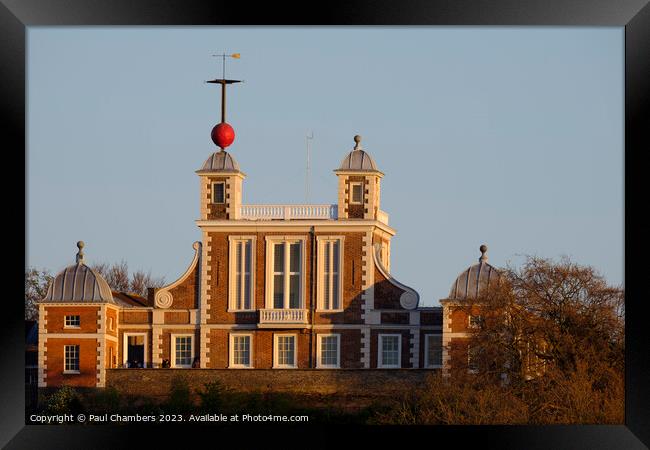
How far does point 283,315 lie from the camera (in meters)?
53.3

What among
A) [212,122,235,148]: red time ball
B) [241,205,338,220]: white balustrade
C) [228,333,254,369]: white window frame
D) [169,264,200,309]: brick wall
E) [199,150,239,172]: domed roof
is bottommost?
[228,333,254,369]: white window frame

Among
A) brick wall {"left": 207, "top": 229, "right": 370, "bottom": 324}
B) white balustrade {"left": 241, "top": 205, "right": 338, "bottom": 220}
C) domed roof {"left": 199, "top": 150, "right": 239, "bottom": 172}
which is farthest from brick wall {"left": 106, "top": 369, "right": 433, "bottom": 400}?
domed roof {"left": 199, "top": 150, "right": 239, "bottom": 172}

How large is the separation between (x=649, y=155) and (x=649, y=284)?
903mm

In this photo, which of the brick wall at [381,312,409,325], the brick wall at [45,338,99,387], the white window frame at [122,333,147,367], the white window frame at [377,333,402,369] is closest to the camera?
the brick wall at [45,338,99,387]

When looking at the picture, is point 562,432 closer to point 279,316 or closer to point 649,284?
point 649,284

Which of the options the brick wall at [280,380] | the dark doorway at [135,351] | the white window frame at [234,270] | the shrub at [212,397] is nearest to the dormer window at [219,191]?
the white window frame at [234,270]

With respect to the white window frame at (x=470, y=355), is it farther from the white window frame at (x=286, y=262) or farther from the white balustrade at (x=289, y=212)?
the white balustrade at (x=289, y=212)

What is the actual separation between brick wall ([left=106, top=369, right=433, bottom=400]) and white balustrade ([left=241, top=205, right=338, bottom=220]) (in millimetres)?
5269

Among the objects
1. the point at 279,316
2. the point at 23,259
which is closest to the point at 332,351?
the point at 279,316

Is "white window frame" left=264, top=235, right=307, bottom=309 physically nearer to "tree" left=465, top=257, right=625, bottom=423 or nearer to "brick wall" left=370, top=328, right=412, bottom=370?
"brick wall" left=370, top=328, right=412, bottom=370

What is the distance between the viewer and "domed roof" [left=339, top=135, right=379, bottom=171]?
5322 centimetres

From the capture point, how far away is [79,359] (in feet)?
166

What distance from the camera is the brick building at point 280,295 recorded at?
52.9m

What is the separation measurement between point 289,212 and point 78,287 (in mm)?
7340
